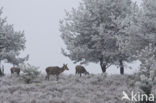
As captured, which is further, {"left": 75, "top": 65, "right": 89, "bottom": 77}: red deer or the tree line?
the tree line

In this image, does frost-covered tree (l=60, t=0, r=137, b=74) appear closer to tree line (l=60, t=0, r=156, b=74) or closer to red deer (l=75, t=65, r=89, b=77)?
tree line (l=60, t=0, r=156, b=74)

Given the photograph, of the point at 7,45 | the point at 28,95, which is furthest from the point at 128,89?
the point at 7,45

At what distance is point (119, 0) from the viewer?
36219mm

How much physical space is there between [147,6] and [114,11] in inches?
237

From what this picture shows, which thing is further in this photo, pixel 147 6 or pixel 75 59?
pixel 75 59

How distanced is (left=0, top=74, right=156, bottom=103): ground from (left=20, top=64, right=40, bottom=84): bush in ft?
1.01

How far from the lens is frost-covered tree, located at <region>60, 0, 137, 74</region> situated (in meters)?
34.6

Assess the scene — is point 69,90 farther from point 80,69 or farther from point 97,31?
point 97,31

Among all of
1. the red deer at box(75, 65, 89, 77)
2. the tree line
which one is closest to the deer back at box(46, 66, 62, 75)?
the red deer at box(75, 65, 89, 77)

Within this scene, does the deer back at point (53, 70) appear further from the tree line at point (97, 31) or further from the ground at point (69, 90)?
the tree line at point (97, 31)

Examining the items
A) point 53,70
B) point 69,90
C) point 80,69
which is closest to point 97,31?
point 80,69

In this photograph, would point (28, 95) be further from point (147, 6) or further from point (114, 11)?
point (114, 11)

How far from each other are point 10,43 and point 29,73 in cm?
1113

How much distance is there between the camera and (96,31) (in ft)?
116
